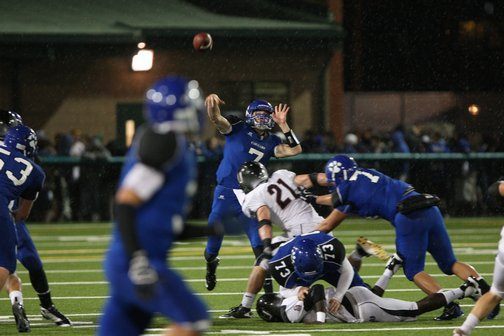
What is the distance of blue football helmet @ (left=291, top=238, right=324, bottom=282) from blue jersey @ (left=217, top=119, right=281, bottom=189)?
194 centimetres

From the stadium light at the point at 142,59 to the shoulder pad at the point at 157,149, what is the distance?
17456 millimetres

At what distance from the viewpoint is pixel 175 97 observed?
5.55 m

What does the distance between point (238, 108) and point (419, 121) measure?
498cm

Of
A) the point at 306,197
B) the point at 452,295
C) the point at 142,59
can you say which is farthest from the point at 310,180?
the point at 142,59

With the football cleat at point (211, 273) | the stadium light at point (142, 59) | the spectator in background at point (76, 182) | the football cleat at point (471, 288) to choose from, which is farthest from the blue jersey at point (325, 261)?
the stadium light at point (142, 59)

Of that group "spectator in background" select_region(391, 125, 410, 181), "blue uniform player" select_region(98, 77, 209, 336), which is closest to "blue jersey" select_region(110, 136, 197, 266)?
"blue uniform player" select_region(98, 77, 209, 336)

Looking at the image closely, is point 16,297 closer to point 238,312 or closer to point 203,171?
point 238,312

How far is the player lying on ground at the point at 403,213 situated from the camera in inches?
364

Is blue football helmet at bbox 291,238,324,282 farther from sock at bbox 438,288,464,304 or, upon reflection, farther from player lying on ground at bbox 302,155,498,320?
sock at bbox 438,288,464,304

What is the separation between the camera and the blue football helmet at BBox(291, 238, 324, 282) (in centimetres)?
887

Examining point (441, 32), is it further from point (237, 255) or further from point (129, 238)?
point (129, 238)

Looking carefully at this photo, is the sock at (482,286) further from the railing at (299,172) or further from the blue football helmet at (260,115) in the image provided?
the railing at (299,172)

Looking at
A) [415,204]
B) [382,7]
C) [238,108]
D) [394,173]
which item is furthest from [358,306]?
[382,7]

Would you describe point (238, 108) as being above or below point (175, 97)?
below
